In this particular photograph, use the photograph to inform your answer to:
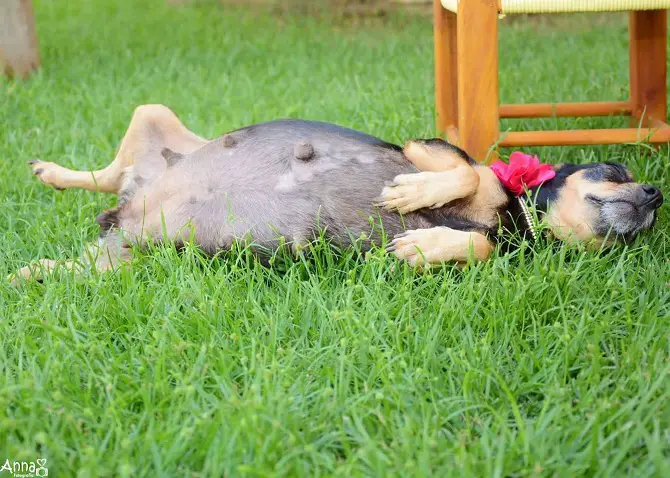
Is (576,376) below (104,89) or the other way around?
below

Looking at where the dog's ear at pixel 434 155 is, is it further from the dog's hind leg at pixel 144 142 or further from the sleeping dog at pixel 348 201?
the dog's hind leg at pixel 144 142

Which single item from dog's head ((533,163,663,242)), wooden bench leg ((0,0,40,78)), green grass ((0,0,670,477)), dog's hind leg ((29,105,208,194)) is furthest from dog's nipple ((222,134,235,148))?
wooden bench leg ((0,0,40,78))

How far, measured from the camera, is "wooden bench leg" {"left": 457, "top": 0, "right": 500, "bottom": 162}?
311 centimetres

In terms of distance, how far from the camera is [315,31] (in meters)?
7.84

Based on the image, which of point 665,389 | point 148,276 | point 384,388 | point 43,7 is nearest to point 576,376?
point 665,389

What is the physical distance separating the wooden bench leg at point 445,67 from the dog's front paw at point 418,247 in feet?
4.59

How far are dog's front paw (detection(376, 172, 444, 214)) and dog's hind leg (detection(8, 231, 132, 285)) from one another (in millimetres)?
972

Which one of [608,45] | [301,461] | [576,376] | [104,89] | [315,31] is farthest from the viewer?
[315,31]

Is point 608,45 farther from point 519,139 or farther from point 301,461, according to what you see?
point 301,461

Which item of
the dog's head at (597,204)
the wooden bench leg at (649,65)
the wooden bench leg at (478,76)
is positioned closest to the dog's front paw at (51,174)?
the wooden bench leg at (478,76)

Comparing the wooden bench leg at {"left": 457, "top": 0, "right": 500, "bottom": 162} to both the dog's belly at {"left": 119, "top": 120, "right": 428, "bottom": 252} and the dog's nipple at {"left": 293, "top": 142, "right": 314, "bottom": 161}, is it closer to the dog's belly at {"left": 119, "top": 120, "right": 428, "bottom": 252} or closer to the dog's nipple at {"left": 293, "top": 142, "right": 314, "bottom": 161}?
the dog's belly at {"left": 119, "top": 120, "right": 428, "bottom": 252}

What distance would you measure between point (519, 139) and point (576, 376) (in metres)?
1.48

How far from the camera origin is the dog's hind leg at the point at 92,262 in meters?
2.72

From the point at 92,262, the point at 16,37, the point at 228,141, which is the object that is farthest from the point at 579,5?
the point at 16,37
